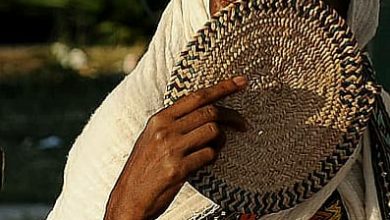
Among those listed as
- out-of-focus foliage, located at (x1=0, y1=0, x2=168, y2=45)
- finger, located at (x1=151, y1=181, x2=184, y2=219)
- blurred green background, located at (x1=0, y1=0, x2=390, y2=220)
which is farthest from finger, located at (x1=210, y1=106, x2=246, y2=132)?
out-of-focus foliage, located at (x1=0, y1=0, x2=168, y2=45)

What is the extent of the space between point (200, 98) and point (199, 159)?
0.09m

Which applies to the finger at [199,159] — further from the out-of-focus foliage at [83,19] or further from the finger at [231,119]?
the out-of-focus foliage at [83,19]

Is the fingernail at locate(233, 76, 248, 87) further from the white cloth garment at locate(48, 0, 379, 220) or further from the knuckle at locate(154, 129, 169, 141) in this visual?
the white cloth garment at locate(48, 0, 379, 220)

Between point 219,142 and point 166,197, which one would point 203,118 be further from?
point 166,197

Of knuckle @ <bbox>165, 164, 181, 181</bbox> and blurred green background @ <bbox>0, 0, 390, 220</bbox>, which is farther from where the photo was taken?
blurred green background @ <bbox>0, 0, 390, 220</bbox>

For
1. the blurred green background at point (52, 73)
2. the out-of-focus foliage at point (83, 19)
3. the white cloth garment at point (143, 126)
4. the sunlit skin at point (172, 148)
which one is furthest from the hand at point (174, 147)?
the out-of-focus foliage at point (83, 19)

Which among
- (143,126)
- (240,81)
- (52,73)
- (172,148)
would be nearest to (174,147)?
(172,148)

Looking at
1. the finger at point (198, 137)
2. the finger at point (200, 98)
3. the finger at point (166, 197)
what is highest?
the finger at point (200, 98)

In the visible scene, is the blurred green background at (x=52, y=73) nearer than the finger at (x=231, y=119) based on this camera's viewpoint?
No

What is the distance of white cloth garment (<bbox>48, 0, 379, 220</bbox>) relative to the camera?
98.8 inches

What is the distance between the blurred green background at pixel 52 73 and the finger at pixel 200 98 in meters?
4.71

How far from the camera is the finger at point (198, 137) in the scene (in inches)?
84.4

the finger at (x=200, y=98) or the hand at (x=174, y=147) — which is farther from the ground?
the finger at (x=200, y=98)

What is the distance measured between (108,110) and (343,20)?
0.53 meters
